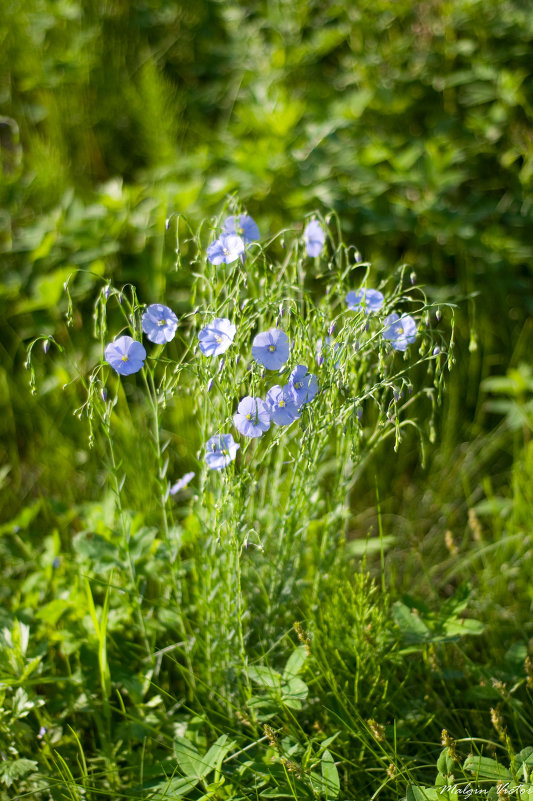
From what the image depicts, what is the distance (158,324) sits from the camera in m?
1.27

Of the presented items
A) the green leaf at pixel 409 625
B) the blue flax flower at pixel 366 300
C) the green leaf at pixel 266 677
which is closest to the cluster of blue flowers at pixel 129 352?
the blue flax flower at pixel 366 300

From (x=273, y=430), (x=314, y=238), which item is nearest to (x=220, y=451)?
(x=273, y=430)

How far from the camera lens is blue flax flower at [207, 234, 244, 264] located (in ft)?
4.23

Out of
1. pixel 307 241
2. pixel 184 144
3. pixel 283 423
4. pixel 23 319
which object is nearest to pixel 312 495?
pixel 283 423

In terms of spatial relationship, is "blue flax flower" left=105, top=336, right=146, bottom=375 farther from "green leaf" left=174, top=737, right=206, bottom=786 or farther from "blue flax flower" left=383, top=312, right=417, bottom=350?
"green leaf" left=174, top=737, right=206, bottom=786

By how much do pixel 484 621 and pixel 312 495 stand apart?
63cm

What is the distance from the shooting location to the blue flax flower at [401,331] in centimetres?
131

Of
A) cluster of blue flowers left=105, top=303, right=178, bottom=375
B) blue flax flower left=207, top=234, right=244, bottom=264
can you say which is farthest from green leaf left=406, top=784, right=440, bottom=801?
blue flax flower left=207, top=234, right=244, bottom=264

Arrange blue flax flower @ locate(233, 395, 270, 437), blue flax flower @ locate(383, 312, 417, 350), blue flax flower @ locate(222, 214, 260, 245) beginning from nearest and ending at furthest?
blue flax flower @ locate(233, 395, 270, 437)
blue flax flower @ locate(383, 312, 417, 350)
blue flax flower @ locate(222, 214, 260, 245)

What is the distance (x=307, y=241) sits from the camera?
58.1 inches

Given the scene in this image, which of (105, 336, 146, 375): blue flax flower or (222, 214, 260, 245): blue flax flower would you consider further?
(222, 214, 260, 245): blue flax flower

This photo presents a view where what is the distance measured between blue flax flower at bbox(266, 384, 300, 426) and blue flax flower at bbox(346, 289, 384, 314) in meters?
0.24

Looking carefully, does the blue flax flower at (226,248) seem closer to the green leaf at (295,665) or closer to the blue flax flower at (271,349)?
the blue flax flower at (271,349)

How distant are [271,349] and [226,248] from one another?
245 millimetres
